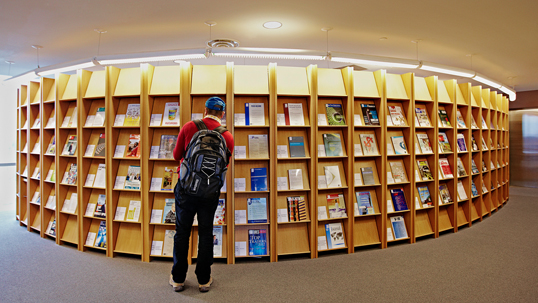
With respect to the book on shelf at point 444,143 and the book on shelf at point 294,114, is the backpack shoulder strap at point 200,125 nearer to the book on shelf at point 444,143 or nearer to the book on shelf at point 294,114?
the book on shelf at point 294,114

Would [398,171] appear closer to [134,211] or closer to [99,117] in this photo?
[134,211]

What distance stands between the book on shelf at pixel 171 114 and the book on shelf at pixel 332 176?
2129mm

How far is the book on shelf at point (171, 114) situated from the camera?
3.88 meters

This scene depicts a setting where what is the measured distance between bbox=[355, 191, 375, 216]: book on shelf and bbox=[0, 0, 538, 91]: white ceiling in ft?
7.74

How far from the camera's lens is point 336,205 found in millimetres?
4156

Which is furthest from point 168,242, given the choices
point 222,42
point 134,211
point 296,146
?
point 222,42

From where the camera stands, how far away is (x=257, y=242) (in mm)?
3854

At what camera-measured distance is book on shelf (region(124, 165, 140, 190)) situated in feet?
13.0

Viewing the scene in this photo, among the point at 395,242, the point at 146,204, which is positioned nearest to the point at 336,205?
the point at 395,242

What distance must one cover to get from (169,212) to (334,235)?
7.33 ft

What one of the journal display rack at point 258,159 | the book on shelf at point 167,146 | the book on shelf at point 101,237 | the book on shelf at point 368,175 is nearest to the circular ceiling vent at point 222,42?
the journal display rack at point 258,159

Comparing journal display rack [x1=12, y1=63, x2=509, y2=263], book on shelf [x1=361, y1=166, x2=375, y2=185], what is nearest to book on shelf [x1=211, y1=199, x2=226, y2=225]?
journal display rack [x1=12, y1=63, x2=509, y2=263]

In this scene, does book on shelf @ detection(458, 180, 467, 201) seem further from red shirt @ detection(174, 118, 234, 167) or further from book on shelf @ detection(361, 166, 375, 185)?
red shirt @ detection(174, 118, 234, 167)

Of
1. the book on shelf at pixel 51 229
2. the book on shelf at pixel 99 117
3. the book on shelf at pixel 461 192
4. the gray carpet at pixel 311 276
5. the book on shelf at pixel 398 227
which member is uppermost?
the book on shelf at pixel 99 117
